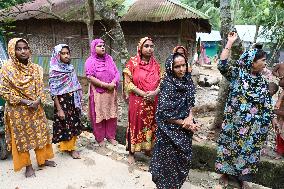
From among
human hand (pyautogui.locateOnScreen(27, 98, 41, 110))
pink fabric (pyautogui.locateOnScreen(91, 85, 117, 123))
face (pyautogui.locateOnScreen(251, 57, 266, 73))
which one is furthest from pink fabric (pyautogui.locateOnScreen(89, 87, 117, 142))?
face (pyautogui.locateOnScreen(251, 57, 266, 73))

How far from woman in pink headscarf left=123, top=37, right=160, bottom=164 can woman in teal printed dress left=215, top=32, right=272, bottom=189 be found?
1.16m

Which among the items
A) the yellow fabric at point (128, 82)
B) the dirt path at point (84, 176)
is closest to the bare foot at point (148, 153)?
the dirt path at point (84, 176)

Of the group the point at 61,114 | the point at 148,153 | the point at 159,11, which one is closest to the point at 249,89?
the point at 148,153

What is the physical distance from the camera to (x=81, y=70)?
11.5 metres

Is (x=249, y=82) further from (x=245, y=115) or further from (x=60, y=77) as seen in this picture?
(x=60, y=77)

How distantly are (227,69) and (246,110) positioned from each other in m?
0.54

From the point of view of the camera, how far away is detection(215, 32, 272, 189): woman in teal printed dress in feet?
12.0

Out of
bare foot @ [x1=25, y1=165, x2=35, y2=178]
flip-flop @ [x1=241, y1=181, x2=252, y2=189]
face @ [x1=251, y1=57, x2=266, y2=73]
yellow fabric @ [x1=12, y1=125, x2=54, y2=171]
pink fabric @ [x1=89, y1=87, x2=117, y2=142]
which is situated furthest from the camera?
pink fabric @ [x1=89, y1=87, x2=117, y2=142]

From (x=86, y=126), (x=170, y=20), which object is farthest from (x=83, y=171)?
(x=170, y=20)

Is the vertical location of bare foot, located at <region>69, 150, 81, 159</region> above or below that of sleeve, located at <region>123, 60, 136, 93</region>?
below

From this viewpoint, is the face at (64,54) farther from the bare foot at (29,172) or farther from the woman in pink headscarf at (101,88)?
the bare foot at (29,172)

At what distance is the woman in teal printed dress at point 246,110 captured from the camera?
366 centimetres

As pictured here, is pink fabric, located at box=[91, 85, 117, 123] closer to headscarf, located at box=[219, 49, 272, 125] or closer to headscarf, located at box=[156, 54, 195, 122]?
headscarf, located at box=[156, 54, 195, 122]

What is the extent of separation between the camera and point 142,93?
4.43m
